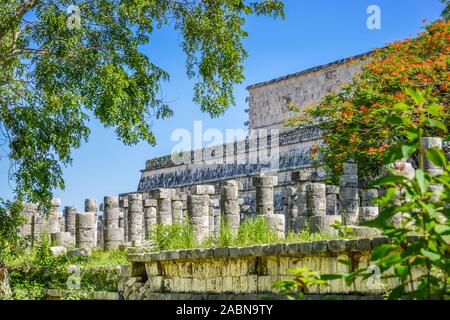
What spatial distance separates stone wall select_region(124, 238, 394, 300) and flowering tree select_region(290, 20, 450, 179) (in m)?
7.86

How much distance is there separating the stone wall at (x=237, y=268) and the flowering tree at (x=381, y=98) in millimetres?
7863

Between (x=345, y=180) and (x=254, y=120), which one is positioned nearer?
(x=345, y=180)

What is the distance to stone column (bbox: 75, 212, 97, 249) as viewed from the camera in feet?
61.8

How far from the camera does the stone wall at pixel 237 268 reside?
9.20m

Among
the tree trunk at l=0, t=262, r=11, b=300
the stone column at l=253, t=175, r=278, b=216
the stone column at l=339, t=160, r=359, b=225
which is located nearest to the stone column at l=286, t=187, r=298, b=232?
the stone column at l=339, t=160, r=359, b=225

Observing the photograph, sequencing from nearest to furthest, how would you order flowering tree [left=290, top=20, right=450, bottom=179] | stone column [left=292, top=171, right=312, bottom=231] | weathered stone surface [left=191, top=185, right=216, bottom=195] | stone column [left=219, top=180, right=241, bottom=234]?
stone column [left=219, top=180, right=241, bottom=234], weathered stone surface [left=191, top=185, right=216, bottom=195], stone column [left=292, top=171, right=312, bottom=231], flowering tree [left=290, top=20, right=450, bottom=179]

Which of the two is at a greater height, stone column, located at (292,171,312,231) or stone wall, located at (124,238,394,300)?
stone column, located at (292,171,312,231)

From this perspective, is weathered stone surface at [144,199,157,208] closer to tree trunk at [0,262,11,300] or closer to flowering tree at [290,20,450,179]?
flowering tree at [290,20,450,179]

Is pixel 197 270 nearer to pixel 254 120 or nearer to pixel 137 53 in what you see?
pixel 137 53

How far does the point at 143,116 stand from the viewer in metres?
14.4

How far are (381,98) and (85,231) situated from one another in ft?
24.5

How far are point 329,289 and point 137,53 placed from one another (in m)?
6.32

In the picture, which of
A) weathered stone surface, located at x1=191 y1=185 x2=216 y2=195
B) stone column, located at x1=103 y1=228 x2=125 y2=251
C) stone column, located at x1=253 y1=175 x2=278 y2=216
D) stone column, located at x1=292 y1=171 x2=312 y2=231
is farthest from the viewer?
stone column, located at x1=103 y1=228 x2=125 y2=251
